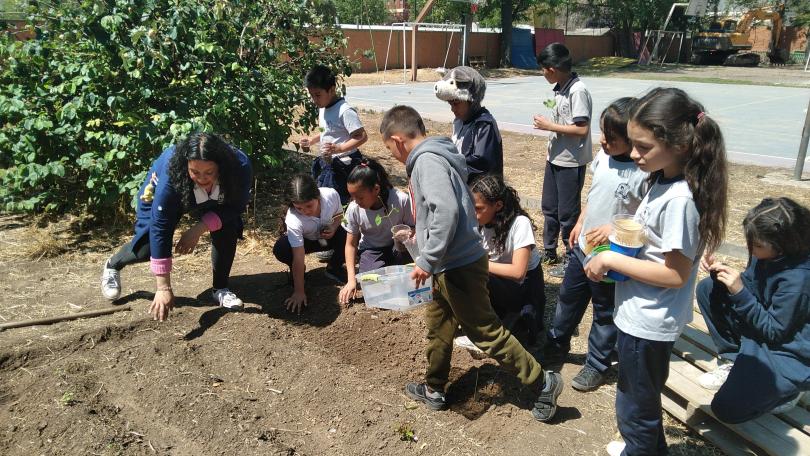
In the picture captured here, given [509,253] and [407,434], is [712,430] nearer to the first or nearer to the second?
[509,253]

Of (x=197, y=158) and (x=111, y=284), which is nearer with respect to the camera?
(x=197, y=158)

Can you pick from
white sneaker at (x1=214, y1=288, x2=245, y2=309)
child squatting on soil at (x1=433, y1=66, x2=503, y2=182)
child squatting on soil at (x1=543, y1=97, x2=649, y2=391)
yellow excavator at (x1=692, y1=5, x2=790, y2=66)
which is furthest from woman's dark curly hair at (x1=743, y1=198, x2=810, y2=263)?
yellow excavator at (x1=692, y1=5, x2=790, y2=66)

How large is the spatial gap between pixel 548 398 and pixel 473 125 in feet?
5.14

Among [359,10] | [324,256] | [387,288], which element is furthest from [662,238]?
[359,10]

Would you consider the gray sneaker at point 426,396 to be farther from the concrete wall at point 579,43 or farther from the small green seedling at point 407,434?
the concrete wall at point 579,43

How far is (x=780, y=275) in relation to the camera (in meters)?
2.38

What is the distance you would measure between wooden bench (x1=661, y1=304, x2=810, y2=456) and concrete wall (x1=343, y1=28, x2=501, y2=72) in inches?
967

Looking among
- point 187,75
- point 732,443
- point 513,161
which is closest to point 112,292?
point 187,75

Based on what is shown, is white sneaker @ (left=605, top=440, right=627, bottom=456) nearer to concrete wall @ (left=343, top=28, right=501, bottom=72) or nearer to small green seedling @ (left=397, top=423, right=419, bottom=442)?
small green seedling @ (left=397, top=423, right=419, bottom=442)

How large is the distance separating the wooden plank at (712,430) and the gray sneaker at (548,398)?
553 mm

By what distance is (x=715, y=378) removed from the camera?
107 inches

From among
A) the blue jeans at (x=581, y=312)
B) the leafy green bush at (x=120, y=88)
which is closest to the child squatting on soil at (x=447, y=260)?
the blue jeans at (x=581, y=312)

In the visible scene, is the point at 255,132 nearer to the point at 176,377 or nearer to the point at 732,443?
the point at 176,377

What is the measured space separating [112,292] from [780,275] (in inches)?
146
